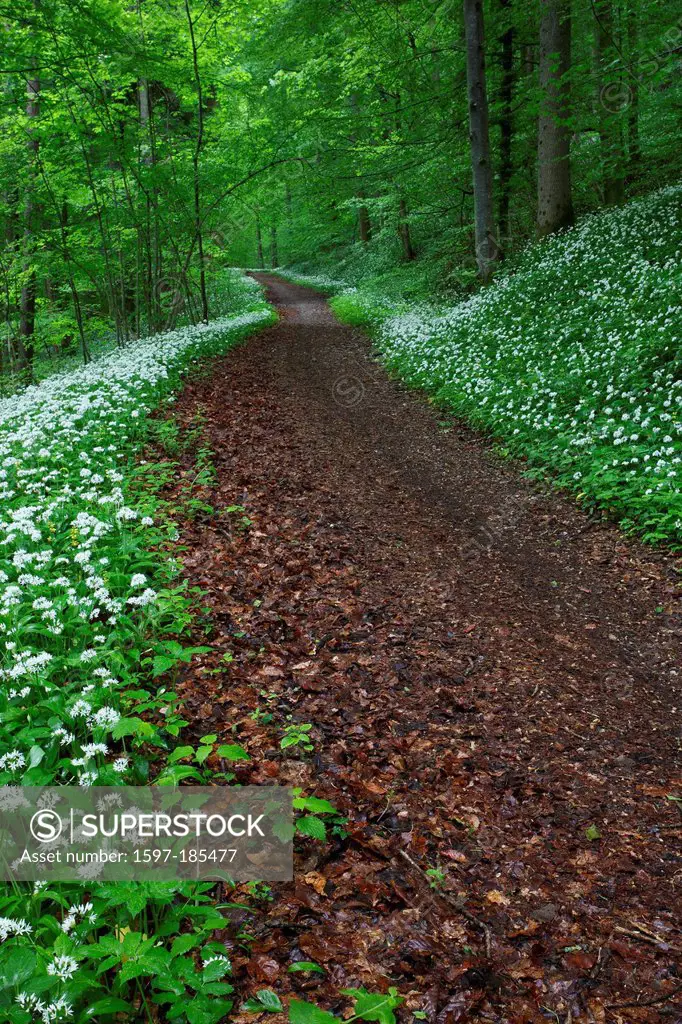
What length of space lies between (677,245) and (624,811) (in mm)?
10498

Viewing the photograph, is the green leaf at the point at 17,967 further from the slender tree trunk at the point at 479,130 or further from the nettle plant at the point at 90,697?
the slender tree trunk at the point at 479,130

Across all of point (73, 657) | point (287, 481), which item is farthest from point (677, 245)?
point (73, 657)

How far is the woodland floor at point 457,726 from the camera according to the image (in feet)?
8.49

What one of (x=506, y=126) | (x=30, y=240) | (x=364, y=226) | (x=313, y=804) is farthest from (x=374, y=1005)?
(x=364, y=226)

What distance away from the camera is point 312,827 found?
9.82 feet

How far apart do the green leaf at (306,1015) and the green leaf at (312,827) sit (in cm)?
82

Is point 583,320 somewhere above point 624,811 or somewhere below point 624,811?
above

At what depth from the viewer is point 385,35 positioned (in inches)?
602

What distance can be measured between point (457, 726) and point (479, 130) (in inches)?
567

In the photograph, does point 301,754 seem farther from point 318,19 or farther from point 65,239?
point 318,19

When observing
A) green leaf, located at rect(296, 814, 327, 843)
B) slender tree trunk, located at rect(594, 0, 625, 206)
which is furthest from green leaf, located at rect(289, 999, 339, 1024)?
slender tree trunk, located at rect(594, 0, 625, 206)

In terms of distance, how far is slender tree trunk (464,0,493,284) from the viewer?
13.1m

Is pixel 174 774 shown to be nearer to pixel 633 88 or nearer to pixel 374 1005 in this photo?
pixel 374 1005

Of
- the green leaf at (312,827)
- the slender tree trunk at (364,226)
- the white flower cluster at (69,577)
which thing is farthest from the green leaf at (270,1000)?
the slender tree trunk at (364,226)
